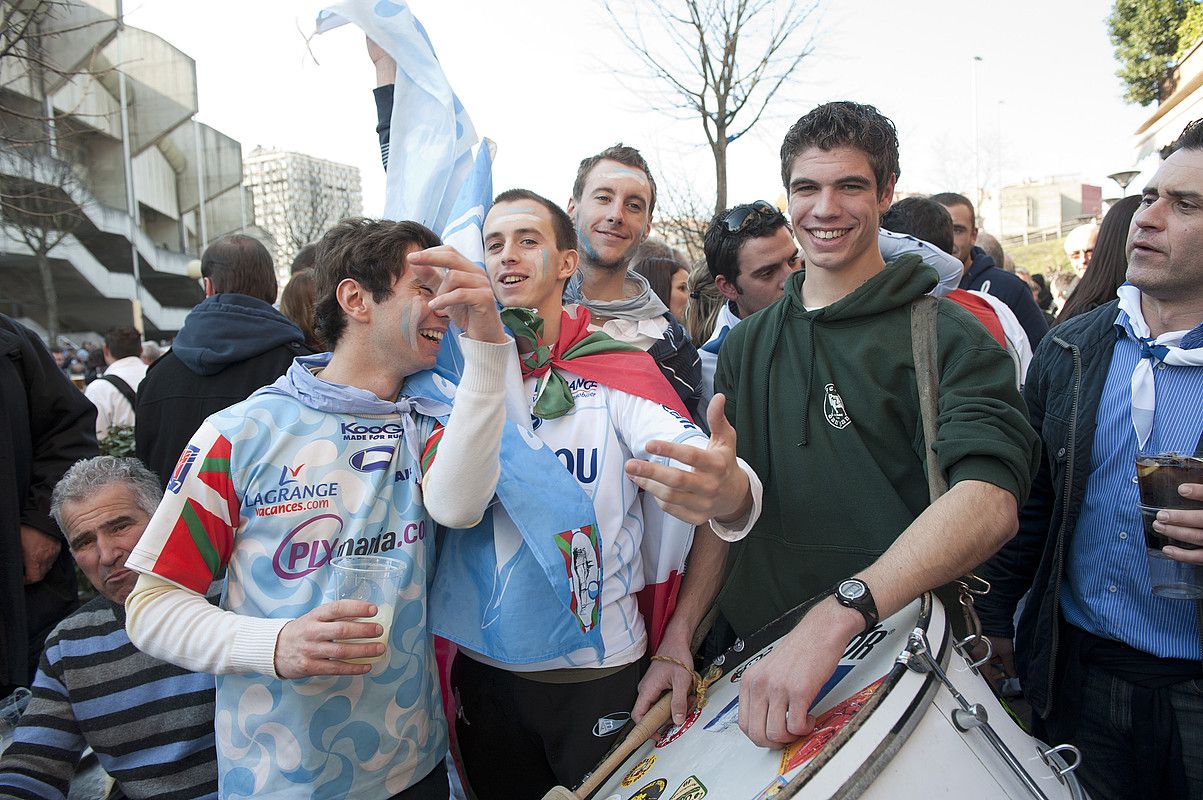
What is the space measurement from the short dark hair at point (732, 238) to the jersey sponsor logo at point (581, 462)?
1528 millimetres

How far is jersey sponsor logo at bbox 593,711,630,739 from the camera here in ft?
6.51

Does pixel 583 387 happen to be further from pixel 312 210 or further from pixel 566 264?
pixel 312 210

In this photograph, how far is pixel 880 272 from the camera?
1.89 metres

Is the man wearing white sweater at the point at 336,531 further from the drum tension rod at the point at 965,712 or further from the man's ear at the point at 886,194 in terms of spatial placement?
the man's ear at the point at 886,194

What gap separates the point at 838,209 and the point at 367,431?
1294 mm

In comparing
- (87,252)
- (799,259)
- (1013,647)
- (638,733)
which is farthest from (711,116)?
(87,252)

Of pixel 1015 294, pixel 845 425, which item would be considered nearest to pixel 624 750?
pixel 845 425

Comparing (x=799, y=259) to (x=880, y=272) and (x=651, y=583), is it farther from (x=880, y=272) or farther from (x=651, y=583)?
(x=651, y=583)

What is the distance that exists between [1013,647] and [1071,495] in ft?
1.95

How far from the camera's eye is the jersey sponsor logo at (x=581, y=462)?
80.2 inches

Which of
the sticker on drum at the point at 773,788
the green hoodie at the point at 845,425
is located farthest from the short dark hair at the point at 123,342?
the sticker on drum at the point at 773,788

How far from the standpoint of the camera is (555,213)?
2.45 meters

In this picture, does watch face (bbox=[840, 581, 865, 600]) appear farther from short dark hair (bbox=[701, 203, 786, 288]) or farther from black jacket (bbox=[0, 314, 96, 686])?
black jacket (bbox=[0, 314, 96, 686])

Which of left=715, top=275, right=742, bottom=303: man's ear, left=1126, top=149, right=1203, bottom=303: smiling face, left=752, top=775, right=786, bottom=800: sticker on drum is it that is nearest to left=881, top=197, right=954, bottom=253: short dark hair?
left=715, top=275, right=742, bottom=303: man's ear
